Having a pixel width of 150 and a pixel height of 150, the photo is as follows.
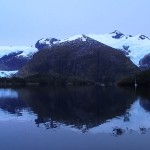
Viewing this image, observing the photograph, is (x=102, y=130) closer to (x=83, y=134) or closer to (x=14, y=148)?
(x=83, y=134)

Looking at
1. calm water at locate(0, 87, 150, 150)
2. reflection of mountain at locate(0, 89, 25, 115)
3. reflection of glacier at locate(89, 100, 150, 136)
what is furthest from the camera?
reflection of mountain at locate(0, 89, 25, 115)

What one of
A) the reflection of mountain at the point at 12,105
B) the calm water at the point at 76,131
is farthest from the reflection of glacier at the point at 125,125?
the reflection of mountain at the point at 12,105

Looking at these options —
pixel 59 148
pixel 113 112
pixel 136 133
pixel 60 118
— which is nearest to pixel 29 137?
pixel 59 148

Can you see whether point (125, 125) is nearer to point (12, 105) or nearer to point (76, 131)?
point (76, 131)

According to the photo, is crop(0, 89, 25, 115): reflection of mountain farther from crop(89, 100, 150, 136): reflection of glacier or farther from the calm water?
crop(89, 100, 150, 136): reflection of glacier

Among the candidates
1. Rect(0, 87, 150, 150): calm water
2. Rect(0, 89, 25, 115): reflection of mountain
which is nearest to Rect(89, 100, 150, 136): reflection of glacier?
Rect(0, 87, 150, 150): calm water

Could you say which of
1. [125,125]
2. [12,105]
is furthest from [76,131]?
[12,105]

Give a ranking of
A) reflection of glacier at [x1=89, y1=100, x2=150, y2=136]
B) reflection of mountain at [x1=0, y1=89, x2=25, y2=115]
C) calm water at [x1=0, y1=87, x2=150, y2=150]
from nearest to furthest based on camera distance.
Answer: calm water at [x1=0, y1=87, x2=150, y2=150] < reflection of glacier at [x1=89, y1=100, x2=150, y2=136] < reflection of mountain at [x1=0, y1=89, x2=25, y2=115]

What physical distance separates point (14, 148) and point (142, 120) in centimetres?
1813

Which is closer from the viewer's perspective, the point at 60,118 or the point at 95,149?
the point at 95,149

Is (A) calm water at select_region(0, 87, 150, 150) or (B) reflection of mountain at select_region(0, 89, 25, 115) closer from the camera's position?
(A) calm water at select_region(0, 87, 150, 150)

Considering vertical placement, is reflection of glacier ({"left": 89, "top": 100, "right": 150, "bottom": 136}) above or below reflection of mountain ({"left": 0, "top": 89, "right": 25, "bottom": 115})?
below

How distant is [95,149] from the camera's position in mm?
26188

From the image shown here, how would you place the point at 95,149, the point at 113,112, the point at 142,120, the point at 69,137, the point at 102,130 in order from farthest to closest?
the point at 113,112 < the point at 142,120 < the point at 102,130 < the point at 69,137 < the point at 95,149
